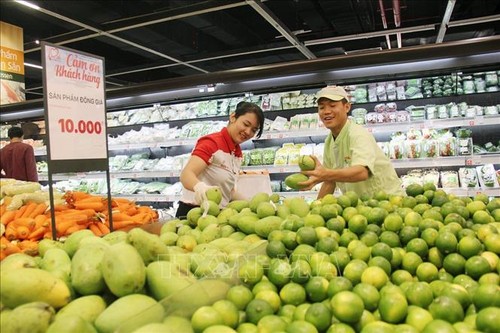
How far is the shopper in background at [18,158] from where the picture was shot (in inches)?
224

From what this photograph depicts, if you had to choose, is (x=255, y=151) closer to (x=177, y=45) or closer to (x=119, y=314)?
(x=119, y=314)

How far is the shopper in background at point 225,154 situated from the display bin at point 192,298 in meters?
1.62

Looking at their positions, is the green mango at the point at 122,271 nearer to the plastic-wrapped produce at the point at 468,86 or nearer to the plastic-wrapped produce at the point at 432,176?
the plastic-wrapped produce at the point at 432,176

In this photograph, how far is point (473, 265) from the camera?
1.35 meters

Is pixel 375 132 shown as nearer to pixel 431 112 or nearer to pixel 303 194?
pixel 431 112

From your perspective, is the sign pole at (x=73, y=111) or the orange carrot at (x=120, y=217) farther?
the orange carrot at (x=120, y=217)

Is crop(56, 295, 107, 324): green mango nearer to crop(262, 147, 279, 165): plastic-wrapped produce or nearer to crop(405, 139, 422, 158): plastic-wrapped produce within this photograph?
crop(405, 139, 422, 158): plastic-wrapped produce

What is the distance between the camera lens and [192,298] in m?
1.07

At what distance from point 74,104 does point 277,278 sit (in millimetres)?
1326

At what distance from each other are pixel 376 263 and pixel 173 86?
376 centimetres

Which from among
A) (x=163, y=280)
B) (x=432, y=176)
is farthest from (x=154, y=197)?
(x=163, y=280)

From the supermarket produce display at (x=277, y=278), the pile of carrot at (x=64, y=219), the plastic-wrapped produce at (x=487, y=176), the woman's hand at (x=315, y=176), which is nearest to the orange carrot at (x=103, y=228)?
the pile of carrot at (x=64, y=219)

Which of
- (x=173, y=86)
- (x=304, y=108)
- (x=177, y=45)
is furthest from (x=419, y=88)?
(x=177, y=45)

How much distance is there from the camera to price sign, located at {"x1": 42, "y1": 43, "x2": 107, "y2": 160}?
74.2 inches
